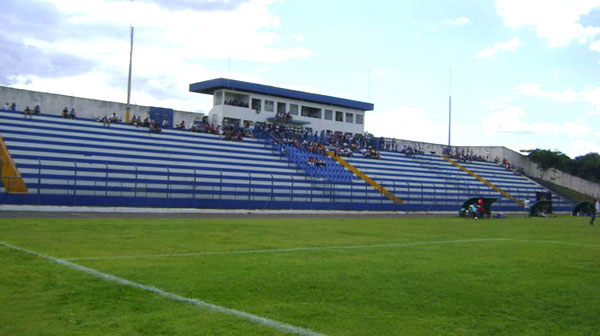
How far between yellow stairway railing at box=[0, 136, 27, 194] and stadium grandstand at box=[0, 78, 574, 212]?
0.15 ft

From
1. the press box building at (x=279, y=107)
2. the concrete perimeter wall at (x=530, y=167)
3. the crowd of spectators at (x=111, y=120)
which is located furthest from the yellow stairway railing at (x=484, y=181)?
the crowd of spectators at (x=111, y=120)

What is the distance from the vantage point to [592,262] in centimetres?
1136

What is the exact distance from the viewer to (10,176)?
23.9 metres

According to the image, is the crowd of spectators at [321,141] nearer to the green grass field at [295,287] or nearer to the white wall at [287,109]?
the white wall at [287,109]

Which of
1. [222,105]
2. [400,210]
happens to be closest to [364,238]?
[400,210]

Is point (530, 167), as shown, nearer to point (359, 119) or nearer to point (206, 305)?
point (359, 119)

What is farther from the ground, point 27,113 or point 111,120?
point 111,120

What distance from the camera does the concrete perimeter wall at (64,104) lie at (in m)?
34.9

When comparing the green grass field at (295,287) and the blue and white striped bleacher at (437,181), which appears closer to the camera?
the green grass field at (295,287)

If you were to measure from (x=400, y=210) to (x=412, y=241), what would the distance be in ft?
71.1

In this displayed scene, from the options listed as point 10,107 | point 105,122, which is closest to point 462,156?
point 105,122

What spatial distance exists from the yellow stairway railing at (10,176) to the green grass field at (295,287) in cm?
1144

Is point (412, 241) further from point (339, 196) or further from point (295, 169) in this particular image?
point (295, 169)

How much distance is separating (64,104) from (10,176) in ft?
46.6
